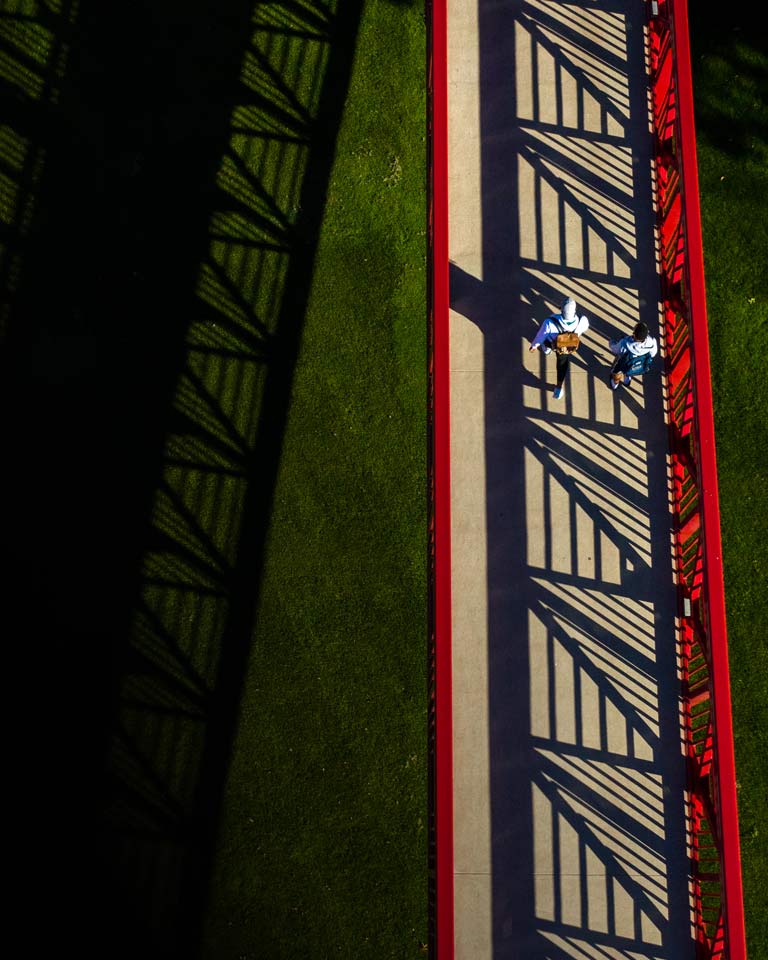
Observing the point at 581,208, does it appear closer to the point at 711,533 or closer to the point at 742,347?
the point at 742,347

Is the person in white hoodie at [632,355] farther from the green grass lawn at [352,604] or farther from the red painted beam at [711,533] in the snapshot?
the green grass lawn at [352,604]

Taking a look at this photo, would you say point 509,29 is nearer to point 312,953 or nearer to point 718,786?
point 718,786

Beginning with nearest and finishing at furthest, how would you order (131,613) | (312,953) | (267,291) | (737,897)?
(737,897)
(312,953)
(131,613)
(267,291)

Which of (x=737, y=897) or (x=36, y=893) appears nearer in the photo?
(x=737, y=897)

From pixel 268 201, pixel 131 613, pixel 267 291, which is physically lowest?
pixel 131 613

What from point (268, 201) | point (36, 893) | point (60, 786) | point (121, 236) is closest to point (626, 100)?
point (268, 201)

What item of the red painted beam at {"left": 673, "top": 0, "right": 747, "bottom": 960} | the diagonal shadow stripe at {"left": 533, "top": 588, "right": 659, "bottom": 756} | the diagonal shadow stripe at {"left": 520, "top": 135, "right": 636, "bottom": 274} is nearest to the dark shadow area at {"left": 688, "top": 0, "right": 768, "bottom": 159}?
the red painted beam at {"left": 673, "top": 0, "right": 747, "bottom": 960}

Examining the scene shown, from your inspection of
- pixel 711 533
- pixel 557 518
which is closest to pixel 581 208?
pixel 557 518
